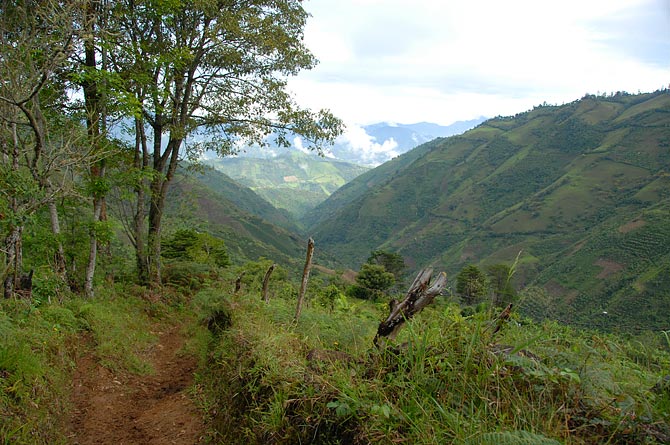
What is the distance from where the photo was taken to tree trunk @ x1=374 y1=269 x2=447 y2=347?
3472mm

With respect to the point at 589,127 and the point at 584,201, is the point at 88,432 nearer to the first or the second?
the point at 584,201

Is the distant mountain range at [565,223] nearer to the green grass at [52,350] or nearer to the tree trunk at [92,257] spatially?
the tree trunk at [92,257]

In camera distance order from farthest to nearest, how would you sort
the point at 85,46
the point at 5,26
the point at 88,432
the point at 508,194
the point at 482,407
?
the point at 508,194 < the point at 85,46 < the point at 5,26 < the point at 88,432 < the point at 482,407

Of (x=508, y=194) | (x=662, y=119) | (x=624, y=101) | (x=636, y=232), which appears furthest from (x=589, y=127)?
(x=636, y=232)

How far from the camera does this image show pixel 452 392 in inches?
111

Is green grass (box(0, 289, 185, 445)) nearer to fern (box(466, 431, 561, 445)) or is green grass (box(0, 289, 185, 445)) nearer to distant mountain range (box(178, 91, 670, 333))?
fern (box(466, 431, 561, 445))

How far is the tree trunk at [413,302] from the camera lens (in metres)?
3.47

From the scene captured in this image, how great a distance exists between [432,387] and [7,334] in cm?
480

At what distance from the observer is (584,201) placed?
135 m

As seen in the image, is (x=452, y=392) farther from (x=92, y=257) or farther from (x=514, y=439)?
(x=92, y=257)

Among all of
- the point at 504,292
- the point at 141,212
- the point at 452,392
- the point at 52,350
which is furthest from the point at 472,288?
the point at 52,350

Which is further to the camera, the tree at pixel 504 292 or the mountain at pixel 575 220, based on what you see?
the mountain at pixel 575 220

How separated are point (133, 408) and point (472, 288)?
1354 centimetres

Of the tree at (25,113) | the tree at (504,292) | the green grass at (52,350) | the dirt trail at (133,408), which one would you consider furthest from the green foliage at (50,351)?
the tree at (504,292)
